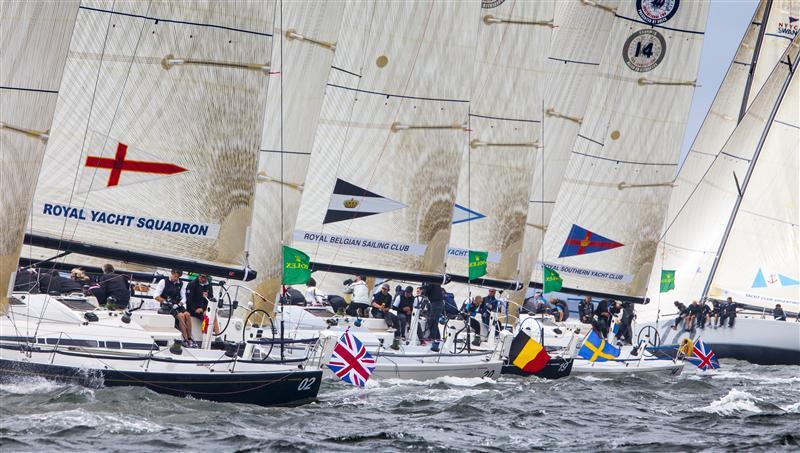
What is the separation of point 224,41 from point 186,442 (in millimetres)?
7252

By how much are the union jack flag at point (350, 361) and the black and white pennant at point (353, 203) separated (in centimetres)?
710

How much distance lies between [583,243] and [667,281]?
537 centimetres

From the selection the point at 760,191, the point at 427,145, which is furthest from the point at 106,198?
the point at 760,191

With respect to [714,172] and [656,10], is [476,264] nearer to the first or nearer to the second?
[656,10]

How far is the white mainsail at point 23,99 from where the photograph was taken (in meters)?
18.1

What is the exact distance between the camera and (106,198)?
20.0m

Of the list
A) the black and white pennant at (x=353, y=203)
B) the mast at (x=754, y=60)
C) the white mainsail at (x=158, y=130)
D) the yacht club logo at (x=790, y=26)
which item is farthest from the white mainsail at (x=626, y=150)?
the white mainsail at (x=158, y=130)

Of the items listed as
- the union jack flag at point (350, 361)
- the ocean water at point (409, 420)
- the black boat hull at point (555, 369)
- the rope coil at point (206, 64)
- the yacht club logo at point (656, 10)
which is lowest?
the ocean water at point (409, 420)

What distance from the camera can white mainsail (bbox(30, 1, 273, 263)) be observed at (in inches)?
784

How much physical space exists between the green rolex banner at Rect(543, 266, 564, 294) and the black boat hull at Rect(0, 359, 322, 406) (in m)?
16.4

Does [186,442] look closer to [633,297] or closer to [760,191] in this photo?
[633,297]

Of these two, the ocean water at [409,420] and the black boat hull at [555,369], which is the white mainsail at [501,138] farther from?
the ocean water at [409,420]

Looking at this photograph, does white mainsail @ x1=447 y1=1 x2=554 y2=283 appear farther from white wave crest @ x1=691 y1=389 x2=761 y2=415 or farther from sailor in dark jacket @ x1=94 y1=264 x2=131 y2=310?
sailor in dark jacket @ x1=94 y1=264 x2=131 y2=310

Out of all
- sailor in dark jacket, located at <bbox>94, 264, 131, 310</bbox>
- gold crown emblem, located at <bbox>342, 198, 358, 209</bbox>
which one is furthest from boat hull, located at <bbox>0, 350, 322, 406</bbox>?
gold crown emblem, located at <bbox>342, 198, 358, 209</bbox>
